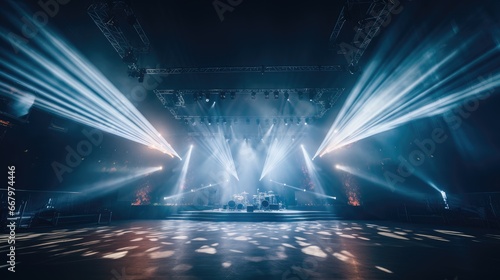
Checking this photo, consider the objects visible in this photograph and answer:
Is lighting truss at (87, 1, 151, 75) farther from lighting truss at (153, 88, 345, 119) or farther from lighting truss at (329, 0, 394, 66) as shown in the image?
lighting truss at (329, 0, 394, 66)

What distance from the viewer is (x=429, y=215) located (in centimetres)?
973

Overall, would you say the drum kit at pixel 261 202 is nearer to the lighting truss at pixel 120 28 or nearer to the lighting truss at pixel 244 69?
the lighting truss at pixel 244 69

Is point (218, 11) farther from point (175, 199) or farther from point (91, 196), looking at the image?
point (175, 199)

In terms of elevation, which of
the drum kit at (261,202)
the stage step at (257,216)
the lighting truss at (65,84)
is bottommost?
the stage step at (257,216)

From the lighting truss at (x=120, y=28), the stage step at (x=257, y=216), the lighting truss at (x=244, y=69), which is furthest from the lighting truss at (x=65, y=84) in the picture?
the stage step at (x=257, y=216)
